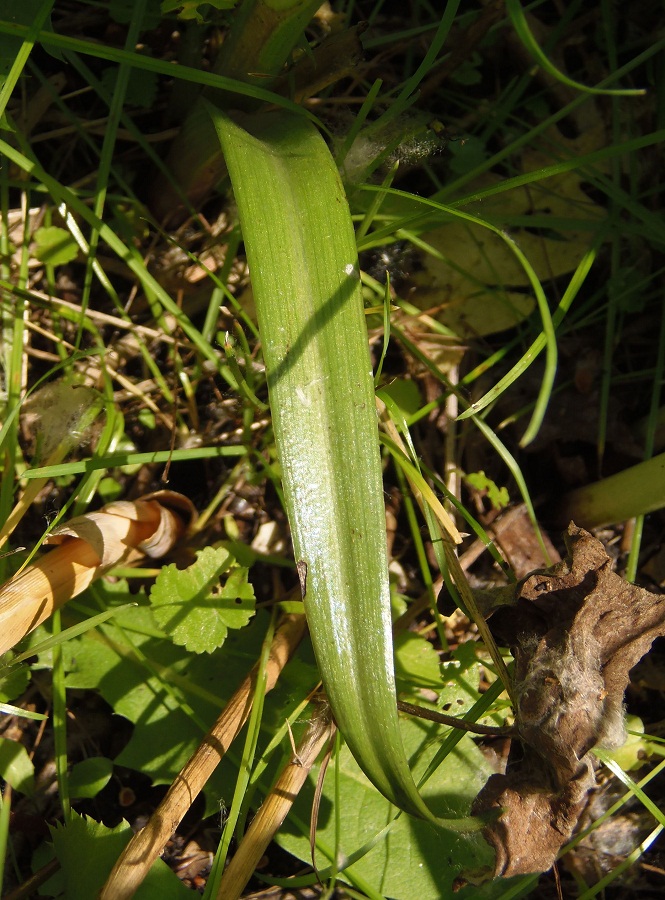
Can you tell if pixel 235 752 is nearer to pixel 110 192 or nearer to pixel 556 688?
pixel 556 688

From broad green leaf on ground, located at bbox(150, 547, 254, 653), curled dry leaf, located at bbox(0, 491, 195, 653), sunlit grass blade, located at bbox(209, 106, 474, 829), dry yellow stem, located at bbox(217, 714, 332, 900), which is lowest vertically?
dry yellow stem, located at bbox(217, 714, 332, 900)

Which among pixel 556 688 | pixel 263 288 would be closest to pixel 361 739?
pixel 556 688

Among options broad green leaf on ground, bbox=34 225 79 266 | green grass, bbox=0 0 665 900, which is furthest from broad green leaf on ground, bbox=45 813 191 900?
broad green leaf on ground, bbox=34 225 79 266

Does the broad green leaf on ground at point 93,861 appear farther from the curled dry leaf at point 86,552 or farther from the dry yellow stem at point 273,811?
the curled dry leaf at point 86,552

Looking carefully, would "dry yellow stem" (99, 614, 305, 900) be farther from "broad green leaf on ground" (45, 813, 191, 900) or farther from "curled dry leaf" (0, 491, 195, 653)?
"curled dry leaf" (0, 491, 195, 653)

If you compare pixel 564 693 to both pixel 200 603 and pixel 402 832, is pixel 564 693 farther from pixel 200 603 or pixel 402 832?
pixel 200 603

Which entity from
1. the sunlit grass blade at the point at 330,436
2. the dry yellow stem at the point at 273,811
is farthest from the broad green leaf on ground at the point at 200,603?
the sunlit grass blade at the point at 330,436
